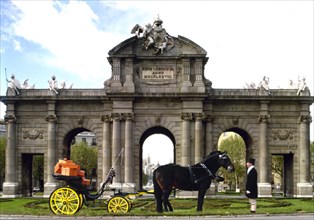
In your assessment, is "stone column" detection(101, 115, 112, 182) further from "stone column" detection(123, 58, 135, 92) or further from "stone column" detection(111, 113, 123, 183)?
"stone column" detection(123, 58, 135, 92)

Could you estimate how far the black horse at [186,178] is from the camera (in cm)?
2475

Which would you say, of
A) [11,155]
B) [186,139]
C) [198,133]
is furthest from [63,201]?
[11,155]

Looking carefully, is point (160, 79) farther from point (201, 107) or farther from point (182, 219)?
point (182, 219)

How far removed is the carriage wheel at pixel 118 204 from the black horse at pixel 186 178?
173 cm

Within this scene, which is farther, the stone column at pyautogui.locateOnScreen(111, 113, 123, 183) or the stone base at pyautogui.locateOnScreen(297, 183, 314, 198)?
the stone base at pyautogui.locateOnScreen(297, 183, 314, 198)

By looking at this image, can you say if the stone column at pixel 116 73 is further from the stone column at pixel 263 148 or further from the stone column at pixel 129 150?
the stone column at pixel 263 148

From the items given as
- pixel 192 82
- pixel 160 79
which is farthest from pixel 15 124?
pixel 192 82

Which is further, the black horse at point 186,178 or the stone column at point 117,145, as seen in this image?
the stone column at point 117,145

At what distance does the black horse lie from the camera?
24750 mm

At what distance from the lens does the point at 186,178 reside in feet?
81.9

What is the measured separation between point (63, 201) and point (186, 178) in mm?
6403

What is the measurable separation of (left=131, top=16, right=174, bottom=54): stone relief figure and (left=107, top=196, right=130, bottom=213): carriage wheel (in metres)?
24.1

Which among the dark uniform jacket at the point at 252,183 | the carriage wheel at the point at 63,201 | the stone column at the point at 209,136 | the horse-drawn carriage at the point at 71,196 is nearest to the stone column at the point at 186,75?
the stone column at the point at 209,136

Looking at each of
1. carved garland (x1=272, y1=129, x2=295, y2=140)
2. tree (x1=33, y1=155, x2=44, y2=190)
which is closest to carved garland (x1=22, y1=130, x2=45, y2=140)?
carved garland (x1=272, y1=129, x2=295, y2=140)
